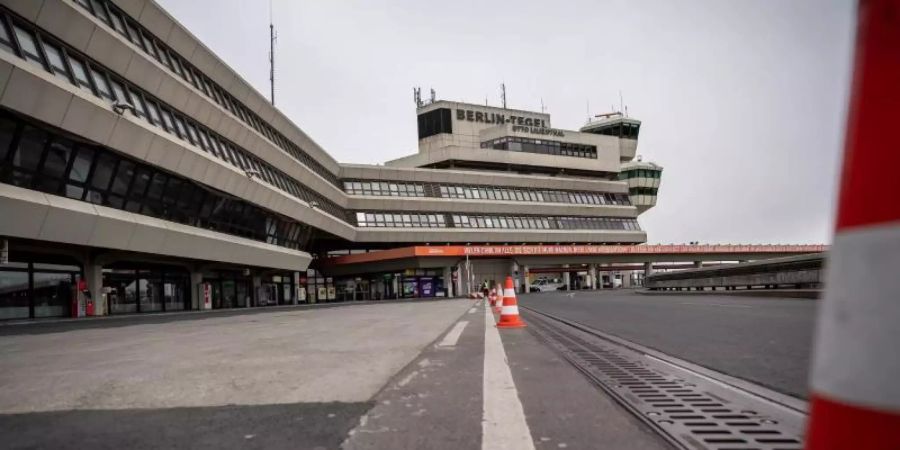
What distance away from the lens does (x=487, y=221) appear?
70.4m

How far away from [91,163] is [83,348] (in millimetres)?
14679

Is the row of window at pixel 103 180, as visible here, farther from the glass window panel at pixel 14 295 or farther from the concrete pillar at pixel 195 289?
the glass window panel at pixel 14 295

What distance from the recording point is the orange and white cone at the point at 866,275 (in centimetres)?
103

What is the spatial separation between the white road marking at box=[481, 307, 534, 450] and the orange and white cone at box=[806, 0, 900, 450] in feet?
7.63

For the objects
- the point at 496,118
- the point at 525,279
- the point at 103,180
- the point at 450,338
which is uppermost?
the point at 496,118

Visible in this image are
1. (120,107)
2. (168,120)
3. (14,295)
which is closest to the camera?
(120,107)

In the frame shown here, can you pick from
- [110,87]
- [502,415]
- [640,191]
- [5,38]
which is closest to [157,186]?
[110,87]

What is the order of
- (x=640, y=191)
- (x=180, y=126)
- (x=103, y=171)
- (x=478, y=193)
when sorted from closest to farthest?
(x=103, y=171) → (x=180, y=126) → (x=478, y=193) → (x=640, y=191)

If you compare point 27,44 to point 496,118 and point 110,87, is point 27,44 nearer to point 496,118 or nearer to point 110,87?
point 110,87

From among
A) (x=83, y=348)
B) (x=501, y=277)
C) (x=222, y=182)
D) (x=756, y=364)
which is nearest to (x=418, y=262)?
(x=501, y=277)

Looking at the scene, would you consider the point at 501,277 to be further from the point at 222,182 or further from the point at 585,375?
the point at 585,375

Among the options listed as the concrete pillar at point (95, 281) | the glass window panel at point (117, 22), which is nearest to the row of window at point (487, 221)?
the concrete pillar at point (95, 281)

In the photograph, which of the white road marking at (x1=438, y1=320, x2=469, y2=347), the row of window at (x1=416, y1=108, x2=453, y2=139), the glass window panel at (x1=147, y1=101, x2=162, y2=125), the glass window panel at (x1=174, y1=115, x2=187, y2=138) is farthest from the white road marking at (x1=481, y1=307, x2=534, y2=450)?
the row of window at (x1=416, y1=108, x2=453, y2=139)

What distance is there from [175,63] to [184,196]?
6352 millimetres
